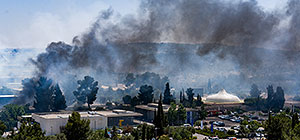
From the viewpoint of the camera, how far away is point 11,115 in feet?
208

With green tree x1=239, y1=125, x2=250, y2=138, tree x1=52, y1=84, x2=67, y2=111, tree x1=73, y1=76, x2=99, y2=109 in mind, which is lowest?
green tree x1=239, y1=125, x2=250, y2=138


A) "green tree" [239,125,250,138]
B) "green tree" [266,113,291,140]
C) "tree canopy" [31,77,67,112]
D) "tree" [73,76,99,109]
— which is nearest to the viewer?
"green tree" [266,113,291,140]

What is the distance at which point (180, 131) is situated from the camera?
4731cm

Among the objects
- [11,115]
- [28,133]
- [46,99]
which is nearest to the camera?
[28,133]

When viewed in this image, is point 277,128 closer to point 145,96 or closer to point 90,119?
point 90,119

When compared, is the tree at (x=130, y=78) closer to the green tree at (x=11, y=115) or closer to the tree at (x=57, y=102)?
the tree at (x=57, y=102)

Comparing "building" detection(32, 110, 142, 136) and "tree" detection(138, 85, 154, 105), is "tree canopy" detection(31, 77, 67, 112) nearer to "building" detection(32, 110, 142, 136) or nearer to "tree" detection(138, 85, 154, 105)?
"building" detection(32, 110, 142, 136)

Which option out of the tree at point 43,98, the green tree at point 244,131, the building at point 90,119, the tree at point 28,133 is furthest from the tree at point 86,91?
the tree at point 28,133

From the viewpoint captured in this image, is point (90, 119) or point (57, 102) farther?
point (57, 102)

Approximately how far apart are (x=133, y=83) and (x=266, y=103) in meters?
91.9

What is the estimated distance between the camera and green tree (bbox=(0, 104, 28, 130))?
60.3 meters

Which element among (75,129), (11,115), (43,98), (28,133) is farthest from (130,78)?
(28,133)

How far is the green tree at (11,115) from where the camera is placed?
198 feet

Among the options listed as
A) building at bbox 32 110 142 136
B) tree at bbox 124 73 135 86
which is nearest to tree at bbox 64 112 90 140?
building at bbox 32 110 142 136
